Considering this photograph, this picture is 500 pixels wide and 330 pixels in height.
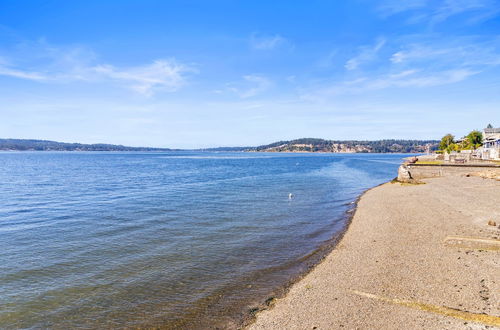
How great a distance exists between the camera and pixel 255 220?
24.1 m

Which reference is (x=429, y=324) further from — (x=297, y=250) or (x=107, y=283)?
(x=107, y=283)

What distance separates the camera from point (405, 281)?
11.7 m

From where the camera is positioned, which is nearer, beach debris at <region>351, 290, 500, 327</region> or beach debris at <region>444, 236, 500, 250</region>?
beach debris at <region>351, 290, 500, 327</region>

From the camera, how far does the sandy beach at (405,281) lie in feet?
30.0

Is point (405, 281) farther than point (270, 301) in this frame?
Yes

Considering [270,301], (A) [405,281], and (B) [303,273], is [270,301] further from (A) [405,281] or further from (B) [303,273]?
(A) [405,281]

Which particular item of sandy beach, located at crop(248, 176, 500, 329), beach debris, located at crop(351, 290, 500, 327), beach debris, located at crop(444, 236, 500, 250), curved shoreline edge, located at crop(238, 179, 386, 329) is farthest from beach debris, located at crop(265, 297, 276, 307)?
beach debris, located at crop(444, 236, 500, 250)

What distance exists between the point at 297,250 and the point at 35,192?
38.4 m

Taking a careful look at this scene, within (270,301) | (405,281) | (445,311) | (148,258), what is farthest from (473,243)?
(148,258)

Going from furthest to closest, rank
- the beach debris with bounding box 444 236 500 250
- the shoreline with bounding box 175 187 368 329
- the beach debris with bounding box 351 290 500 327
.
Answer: the beach debris with bounding box 444 236 500 250 < the shoreline with bounding box 175 187 368 329 < the beach debris with bounding box 351 290 500 327

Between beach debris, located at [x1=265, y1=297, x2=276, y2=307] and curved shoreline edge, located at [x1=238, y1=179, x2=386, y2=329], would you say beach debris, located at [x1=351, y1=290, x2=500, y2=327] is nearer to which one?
curved shoreline edge, located at [x1=238, y1=179, x2=386, y2=329]

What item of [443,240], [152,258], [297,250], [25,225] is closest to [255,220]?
[297,250]

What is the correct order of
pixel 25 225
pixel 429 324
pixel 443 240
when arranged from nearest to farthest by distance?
pixel 429 324 < pixel 443 240 < pixel 25 225

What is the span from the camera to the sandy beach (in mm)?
9141
